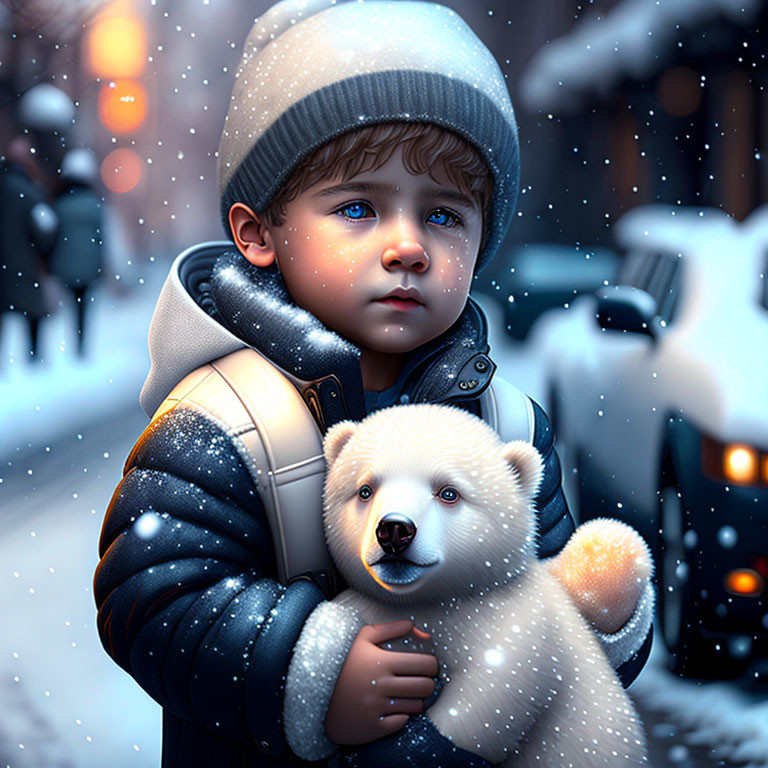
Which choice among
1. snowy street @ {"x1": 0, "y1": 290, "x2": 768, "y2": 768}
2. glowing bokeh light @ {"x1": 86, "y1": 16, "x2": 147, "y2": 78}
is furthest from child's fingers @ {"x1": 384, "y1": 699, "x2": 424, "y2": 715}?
glowing bokeh light @ {"x1": 86, "y1": 16, "x2": 147, "y2": 78}

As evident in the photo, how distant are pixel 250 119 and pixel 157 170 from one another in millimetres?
446

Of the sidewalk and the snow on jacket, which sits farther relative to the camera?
the sidewalk

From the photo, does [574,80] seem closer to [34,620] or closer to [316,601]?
[316,601]

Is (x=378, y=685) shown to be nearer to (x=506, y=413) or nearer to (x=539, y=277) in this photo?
(x=506, y=413)

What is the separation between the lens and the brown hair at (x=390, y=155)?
0.99m

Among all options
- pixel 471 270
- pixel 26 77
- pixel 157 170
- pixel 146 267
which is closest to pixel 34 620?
pixel 146 267

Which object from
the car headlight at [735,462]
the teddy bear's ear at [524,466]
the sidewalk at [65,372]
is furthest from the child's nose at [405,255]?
the car headlight at [735,462]

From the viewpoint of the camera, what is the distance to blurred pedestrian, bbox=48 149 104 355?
1.52m

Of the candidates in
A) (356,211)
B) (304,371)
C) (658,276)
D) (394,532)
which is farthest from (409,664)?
(658,276)

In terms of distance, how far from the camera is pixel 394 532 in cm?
83

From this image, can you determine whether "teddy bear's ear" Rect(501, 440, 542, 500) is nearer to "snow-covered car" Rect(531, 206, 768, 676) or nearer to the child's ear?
the child's ear

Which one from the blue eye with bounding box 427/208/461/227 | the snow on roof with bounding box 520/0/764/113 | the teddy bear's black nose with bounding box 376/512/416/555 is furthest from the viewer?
the snow on roof with bounding box 520/0/764/113

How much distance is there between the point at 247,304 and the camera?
1065mm

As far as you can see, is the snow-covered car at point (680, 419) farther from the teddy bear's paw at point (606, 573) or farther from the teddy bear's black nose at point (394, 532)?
the teddy bear's black nose at point (394, 532)
